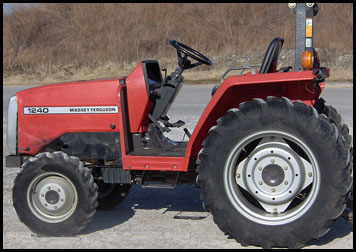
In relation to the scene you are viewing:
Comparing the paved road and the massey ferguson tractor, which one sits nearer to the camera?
the massey ferguson tractor

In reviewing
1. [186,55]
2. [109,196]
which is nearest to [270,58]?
[186,55]

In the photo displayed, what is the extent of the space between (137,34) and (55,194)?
24.9 metres

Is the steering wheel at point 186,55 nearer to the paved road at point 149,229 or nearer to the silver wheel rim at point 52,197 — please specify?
the paved road at point 149,229

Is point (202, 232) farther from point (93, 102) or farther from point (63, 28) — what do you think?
point (63, 28)

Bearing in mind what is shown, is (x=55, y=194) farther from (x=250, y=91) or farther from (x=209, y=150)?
(x=250, y=91)

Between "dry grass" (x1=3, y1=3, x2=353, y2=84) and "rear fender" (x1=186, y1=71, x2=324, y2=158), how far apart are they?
57.5 feet

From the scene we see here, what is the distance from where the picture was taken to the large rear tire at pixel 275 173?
13.3 feet

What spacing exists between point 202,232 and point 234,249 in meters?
0.56

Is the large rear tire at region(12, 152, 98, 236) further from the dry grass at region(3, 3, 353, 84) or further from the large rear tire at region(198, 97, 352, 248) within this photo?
the dry grass at region(3, 3, 353, 84)

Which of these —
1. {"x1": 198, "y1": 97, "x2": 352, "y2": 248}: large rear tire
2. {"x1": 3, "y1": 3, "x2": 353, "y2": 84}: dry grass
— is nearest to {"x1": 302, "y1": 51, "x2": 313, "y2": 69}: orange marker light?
{"x1": 198, "y1": 97, "x2": 352, "y2": 248}: large rear tire

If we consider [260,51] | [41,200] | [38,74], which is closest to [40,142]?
[41,200]

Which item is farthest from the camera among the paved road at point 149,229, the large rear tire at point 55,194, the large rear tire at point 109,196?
the large rear tire at point 109,196

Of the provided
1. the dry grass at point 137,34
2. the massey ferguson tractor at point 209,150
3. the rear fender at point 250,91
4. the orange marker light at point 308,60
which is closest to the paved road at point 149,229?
the massey ferguson tractor at point 209,150

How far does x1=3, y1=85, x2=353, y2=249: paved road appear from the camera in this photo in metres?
4.54
